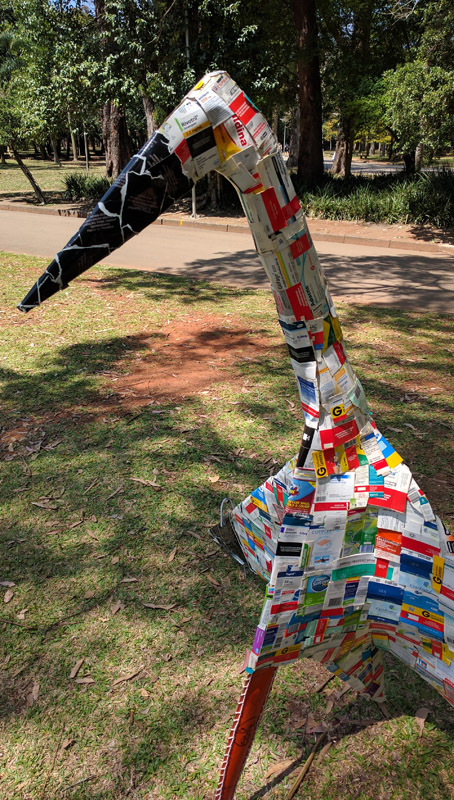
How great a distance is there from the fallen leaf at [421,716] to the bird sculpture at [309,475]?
65 centimetres

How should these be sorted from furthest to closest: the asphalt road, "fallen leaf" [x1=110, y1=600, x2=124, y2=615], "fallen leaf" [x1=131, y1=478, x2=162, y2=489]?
the asphalt road, "fallen leaf" [x1=131, y1=478, x2=162, y2=489], "fallen leaf" [x1=110, y1=600, x2=124, y2=615]

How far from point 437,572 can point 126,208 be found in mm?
1261

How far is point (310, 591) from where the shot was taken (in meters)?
1.57

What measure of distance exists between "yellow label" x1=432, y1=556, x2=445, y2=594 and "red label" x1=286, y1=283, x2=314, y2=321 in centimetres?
75

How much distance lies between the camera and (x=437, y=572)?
1.55m

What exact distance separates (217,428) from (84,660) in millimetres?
2077

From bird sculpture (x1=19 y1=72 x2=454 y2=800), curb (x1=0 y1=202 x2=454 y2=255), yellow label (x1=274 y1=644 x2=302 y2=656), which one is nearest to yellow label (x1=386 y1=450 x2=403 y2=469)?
bird sculpture (x1=19 y1=72 x2=454 y2=800)

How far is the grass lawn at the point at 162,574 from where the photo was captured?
2.02 meters

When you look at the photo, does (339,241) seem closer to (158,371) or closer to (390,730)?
(158,371)

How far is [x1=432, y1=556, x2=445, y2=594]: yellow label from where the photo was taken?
1543 millimetres

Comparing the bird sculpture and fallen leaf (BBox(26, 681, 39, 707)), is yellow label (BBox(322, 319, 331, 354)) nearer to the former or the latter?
the bird sculpture

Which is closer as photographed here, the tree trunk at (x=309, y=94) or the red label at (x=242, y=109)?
the red label at (x=242, y=109)

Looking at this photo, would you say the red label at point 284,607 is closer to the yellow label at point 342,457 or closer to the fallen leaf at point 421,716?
the yellow label at point 342,457

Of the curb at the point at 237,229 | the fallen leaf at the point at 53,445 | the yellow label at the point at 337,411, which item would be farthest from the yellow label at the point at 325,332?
the curb at the point at 237,229
